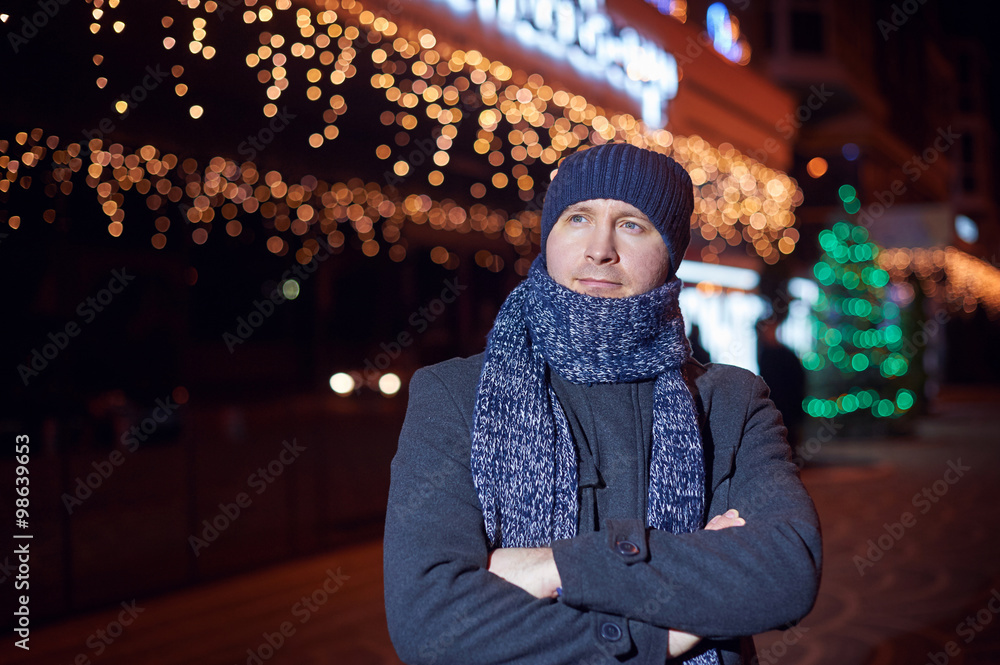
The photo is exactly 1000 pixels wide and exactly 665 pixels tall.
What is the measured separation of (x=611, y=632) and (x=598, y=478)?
0.97 ft

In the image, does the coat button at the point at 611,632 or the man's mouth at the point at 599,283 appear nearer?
the coat button at the point at 611,632

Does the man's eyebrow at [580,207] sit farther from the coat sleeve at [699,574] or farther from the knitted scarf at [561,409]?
the coat sleeve at [699,574]

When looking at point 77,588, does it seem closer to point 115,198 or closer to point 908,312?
point 115,198

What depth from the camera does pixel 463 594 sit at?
136 centimetres

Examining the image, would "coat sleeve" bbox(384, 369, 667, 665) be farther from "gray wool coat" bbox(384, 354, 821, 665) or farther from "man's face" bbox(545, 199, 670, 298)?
"man's face" bbox(545, 199, 670, 298)

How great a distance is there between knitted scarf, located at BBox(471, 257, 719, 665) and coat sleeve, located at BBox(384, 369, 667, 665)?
4.0 inches

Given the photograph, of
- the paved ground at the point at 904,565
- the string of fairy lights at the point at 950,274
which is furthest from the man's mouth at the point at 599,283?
the string of fairy lights at the point at 950,274

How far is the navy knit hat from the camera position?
1621mm

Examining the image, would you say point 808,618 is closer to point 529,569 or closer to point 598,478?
point 598,478

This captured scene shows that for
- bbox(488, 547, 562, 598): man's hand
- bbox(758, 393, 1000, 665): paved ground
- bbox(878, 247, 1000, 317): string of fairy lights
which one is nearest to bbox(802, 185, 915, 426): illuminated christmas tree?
bbox(878, 247, 1000, 317): string of fairy lights

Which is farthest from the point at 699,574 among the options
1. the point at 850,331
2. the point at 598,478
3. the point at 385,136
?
the point at 850,331

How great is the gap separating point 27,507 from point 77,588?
0.70 metres

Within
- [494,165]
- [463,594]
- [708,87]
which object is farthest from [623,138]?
[463,594]

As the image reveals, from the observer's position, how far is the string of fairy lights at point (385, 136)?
4.95 meters
